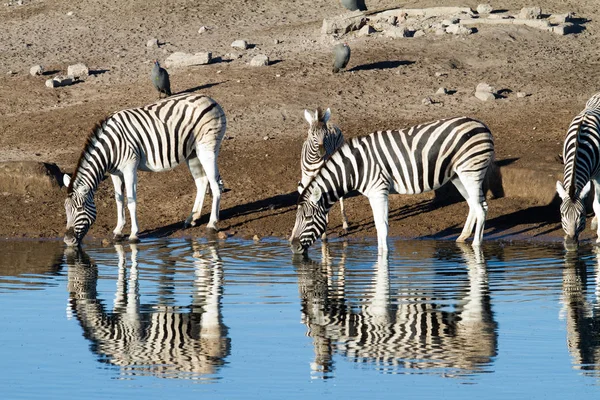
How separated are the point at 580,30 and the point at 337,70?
6832 mm

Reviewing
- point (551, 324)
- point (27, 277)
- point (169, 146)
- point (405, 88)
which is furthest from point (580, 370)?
point (405, 88)

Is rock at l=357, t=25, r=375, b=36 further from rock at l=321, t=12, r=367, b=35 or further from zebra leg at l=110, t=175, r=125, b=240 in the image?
zebra leg at l=110, t=175, r=125, b=240

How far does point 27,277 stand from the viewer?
15.3 metres

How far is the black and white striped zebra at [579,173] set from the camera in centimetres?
1691

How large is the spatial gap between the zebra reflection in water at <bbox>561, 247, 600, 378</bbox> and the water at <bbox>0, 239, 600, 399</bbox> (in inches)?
0.9

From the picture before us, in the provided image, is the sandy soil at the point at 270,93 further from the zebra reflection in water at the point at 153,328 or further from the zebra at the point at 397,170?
the zebra reflection in water at the point at 153,328

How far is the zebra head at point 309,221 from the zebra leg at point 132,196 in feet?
9.43

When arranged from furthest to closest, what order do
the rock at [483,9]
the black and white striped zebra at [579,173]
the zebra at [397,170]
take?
the rock at [483,9] → the zebra at [397,170] → the black and white striped zebra at [579,173]

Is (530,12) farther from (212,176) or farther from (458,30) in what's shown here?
(212,176)

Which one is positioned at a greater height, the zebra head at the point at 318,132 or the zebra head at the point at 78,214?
the zebra head at the point at 318,132

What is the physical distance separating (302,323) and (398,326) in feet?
3.21

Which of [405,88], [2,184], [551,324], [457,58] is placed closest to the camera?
[551,324]

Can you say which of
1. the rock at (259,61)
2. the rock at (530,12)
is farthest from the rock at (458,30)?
the rock at (259,61)

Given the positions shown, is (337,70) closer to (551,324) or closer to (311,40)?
(311,40)
